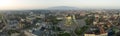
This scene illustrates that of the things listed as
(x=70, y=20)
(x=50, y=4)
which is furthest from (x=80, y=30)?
(x=50, y=4)

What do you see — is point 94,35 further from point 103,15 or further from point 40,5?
point 40,5

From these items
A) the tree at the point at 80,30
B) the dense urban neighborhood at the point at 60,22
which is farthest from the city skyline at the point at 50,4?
the tree at the point at 80,30

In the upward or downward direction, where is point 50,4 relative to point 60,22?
upward

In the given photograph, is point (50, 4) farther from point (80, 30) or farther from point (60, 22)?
point (80, 30)

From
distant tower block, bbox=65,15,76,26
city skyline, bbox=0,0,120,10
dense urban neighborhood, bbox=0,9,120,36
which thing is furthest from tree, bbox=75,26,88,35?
city skyline, bbox=0,0,120,10

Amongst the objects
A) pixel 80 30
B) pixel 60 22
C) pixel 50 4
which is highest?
pixel 50 4

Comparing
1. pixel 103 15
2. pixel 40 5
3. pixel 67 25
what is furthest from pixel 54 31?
pixel 103 15

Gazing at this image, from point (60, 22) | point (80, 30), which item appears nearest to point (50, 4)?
point (60, 22)

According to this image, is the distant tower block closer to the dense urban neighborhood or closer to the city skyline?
the dense urban neighborhood
